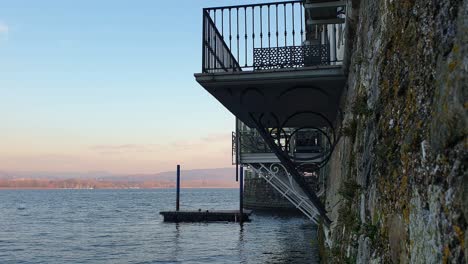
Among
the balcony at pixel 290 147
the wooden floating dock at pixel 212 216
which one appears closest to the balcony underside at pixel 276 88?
the balcony at pixel 290 147

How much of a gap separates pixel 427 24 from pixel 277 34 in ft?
17.0

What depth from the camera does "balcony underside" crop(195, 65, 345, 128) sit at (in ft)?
23.3

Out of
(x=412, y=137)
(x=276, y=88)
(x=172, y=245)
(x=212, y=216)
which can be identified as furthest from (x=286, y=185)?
(x=212, y=216)

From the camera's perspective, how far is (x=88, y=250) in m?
30.5

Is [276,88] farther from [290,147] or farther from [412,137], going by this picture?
[290,147]

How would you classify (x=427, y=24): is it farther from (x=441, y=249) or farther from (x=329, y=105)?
(x=329, y=105)

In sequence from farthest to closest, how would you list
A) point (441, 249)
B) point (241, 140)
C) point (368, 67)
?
point (241, 140) → point (368, 67) → point (441, 249)

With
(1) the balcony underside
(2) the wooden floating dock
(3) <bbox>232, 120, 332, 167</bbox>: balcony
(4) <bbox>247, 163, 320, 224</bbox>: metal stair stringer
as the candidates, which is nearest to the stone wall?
(1) the balcony underside

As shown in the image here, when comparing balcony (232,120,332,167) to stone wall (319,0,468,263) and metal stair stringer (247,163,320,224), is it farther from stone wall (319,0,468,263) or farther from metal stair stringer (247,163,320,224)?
stone wall (319,0,468,263)

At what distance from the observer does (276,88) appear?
7.53 metres

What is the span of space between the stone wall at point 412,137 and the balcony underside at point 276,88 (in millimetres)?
2004

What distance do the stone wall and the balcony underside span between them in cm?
200

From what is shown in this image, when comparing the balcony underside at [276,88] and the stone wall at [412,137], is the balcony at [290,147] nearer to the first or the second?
the balcony underside at [276,88]

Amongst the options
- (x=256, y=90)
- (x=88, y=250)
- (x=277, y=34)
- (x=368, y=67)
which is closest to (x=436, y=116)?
(x=368, y=67)
